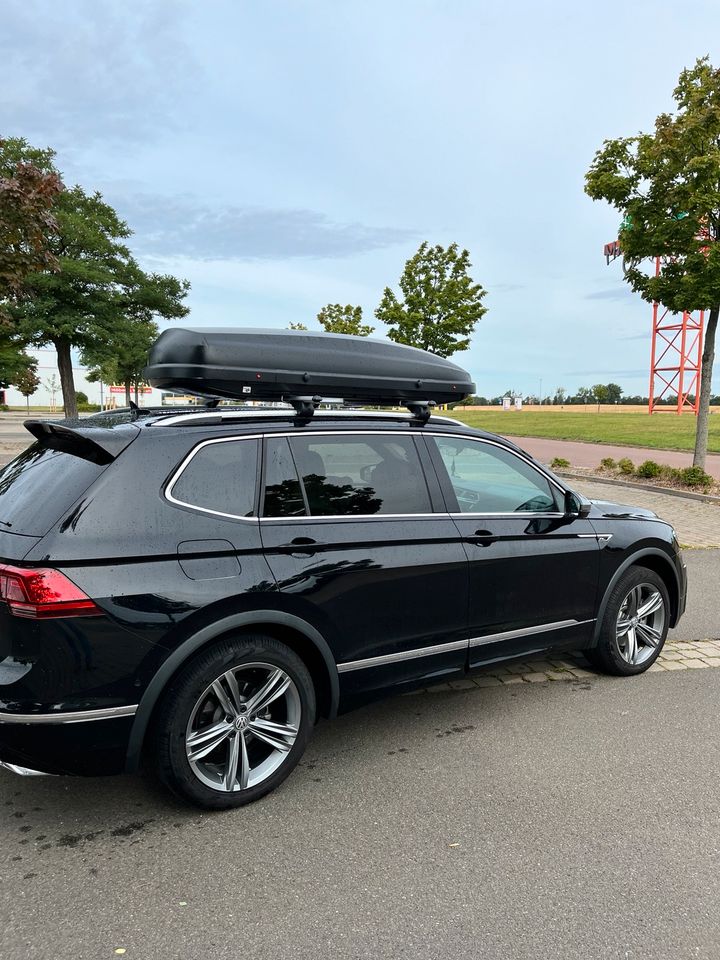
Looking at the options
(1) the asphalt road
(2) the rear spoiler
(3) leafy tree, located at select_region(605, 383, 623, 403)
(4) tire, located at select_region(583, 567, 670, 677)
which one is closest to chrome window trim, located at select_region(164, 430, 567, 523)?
(2) the rear spoiler

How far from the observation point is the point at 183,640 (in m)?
2.80

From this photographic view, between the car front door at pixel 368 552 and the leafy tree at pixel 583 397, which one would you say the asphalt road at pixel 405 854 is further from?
the leafy tree at pixel 583 397

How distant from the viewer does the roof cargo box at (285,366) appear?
344cm

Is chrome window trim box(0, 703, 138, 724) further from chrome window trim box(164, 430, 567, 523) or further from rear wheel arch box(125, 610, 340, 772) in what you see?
chrome window trim box(164, 430, 567, 523)

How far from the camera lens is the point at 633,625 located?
455 centimetres

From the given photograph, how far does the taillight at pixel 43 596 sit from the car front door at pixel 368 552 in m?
0.78

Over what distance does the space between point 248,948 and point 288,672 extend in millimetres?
1042

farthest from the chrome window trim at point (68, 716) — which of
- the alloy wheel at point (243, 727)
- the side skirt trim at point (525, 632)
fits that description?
the side skirt trim at point (525, 632)

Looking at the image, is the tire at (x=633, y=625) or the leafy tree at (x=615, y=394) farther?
the leafy tree at (x=615, y=394)

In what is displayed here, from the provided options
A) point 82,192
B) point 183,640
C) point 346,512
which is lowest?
point 183,640

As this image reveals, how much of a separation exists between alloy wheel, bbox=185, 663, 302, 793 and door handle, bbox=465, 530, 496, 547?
46.3 inches

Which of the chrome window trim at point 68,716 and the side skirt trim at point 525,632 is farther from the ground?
the chrome window trim at point 68,716

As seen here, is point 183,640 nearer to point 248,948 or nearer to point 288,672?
point 288,672

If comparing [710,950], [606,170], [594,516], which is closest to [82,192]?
[606,170]
